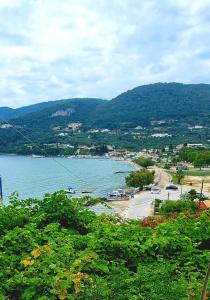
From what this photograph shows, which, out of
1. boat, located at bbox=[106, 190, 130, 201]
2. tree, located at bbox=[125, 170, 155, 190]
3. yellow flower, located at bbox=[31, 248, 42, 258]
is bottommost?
boat, located at bbox=[106, 190, 130, 201]

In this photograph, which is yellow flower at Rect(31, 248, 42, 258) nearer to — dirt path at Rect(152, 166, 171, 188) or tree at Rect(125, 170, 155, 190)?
tree at Rect(125, 170, 155, 190)

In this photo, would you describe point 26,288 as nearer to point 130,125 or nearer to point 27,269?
point 27,269

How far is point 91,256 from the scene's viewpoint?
16.2ft

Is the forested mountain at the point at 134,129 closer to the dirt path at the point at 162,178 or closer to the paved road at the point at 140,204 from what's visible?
the dirt path at the point at 162,178

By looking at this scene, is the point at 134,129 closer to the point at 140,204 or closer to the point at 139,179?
the point at 139,179

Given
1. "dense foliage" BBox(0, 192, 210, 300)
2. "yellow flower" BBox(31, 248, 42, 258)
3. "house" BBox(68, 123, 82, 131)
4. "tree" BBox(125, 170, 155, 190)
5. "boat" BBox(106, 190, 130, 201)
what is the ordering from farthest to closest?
"house" BBox(68, 123, 82, 131) < "tree" BBox(125, 170, 155, 190) < "boat" BBox(106, 190, 130, 201) < "yellow flower" BBox(31, 248, 42, 258) < "dense foliage" BBox(0, 192, 210, 300)

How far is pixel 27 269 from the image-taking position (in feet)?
15.2

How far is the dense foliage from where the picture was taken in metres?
4.04

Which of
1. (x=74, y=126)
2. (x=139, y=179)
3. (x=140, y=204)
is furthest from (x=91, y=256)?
(x=74, y=126)

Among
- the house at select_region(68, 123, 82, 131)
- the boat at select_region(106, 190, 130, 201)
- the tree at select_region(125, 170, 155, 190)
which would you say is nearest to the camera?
the boat at select_region(106, 190, 130, 201)

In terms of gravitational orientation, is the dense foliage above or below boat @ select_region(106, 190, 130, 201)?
above

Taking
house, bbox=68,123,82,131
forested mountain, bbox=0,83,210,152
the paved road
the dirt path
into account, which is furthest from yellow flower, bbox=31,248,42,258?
house, bbox=68,123,82,131

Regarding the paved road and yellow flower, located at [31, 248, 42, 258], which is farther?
the paved road

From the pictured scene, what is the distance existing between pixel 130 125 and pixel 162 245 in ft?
589
